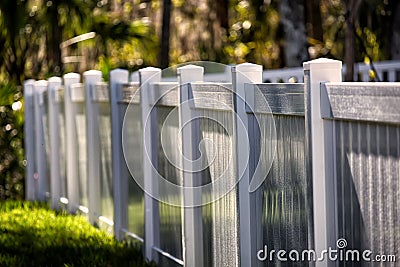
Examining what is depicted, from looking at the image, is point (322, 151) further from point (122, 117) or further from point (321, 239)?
point (122, 117)

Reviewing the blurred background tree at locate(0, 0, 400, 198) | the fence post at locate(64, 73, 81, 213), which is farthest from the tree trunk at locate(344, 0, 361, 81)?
the fence post at locate(64, 73, 81, 213)

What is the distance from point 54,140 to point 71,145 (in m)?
0.80

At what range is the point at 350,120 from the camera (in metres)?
4.25

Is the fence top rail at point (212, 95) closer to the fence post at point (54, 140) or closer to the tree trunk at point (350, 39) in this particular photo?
the tree trunk at point (350, 39)

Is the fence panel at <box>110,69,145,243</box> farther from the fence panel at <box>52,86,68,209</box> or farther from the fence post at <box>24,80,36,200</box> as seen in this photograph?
the fence post at <box>24,80,36,200</box>

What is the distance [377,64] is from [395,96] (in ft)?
22.9

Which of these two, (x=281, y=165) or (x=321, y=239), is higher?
(x=281, y=165)

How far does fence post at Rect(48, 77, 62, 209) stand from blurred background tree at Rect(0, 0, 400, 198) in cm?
216

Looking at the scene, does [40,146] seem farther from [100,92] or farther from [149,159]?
[149,159]

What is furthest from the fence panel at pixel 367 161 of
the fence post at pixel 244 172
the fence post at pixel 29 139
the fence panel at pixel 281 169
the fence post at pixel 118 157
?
the fence post at pixel 29 139

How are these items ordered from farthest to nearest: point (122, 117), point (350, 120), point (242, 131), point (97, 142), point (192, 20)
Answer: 1. point (192, 20)
2. point (97, 142)
3. point (122, 117)
4. point (242, 131)
5. point (350, 120)

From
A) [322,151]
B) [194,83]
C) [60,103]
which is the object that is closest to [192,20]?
[60,103]

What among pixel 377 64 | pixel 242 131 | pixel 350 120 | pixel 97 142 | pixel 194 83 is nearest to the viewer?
pixel 350 120

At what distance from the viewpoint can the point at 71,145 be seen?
1040 centimetres
